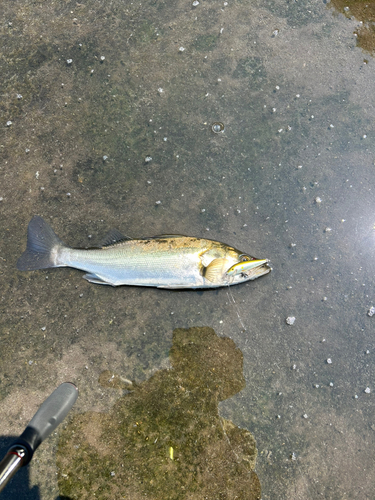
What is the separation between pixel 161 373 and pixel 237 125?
3.01 metres

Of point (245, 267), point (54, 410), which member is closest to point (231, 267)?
point (245, 267)

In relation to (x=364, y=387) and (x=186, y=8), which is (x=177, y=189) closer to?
(x=186, y=8)

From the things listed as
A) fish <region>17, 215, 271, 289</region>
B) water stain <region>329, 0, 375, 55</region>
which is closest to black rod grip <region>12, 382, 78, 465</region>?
fish <region>17, 215, 271, 289</region>

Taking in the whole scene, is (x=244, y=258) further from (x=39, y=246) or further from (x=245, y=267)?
(x=39, y=246)

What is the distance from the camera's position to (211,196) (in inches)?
147

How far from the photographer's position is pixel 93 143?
Result: 3.81 metres

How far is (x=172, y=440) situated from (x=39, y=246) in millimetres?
2541

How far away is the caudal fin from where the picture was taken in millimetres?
3482

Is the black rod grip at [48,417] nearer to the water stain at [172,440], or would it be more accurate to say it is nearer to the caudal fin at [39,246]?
the water stain at [172,440]

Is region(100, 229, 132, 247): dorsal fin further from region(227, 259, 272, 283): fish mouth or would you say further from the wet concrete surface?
region(227, 259, 272, 283): fish mouth

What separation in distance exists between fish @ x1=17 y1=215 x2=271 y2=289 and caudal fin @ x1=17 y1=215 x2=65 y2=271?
11mm

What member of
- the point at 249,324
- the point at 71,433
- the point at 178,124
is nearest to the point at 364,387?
Answer: the point at 249,324

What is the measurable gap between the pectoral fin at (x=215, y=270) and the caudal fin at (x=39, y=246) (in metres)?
1.64

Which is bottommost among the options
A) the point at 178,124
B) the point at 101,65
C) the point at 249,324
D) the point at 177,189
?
the point at 249,324
